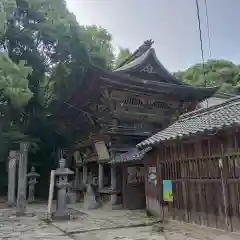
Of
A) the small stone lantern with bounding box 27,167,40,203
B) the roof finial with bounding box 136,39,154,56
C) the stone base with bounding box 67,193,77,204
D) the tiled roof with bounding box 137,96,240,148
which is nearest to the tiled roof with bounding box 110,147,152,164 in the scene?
the tiled roof with bounding box 137,96,240,148

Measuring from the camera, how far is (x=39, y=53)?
76.9 ft

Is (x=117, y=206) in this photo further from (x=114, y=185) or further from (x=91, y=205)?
(x=91, y=205)

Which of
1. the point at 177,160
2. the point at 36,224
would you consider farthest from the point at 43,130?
the point at 177,160

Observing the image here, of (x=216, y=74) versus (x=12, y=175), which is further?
(x=216, y=74)

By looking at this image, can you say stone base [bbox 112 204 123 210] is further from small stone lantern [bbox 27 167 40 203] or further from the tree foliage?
the tree foliage

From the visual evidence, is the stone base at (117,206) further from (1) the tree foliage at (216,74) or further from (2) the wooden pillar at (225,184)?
(1) the tree foliage at (216,74)

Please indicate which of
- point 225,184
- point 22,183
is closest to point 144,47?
point 22,183

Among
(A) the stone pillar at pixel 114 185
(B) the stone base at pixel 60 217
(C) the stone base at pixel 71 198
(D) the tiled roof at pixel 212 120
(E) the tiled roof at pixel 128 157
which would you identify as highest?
(D) the tiled roof at pixel 212 120

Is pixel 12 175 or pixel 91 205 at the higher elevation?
pixel 12 175

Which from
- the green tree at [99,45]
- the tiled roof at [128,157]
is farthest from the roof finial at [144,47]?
the tiled roof at [128,157]

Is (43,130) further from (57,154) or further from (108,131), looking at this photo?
(108,131)

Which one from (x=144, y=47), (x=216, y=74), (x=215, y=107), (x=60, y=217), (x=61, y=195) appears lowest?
(x=60, y=217)

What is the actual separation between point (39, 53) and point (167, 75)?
988cm

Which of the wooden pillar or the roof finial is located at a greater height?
the roof finial
